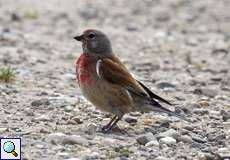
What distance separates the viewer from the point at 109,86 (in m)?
8.05

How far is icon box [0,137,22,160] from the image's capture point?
697cm

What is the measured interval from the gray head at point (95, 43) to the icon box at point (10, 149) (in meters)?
1.38

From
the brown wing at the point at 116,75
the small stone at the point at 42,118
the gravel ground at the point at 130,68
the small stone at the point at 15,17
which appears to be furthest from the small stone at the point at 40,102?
the small stone at the point at 15,17

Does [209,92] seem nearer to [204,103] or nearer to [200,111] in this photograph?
[204,103]

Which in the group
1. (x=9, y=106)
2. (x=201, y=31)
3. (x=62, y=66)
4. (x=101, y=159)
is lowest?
(x=101, y=159)

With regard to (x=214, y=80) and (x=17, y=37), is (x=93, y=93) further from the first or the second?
(x=17, y=37)

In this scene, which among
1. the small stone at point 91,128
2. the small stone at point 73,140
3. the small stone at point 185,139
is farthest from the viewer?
→ the small stone at point 91,128

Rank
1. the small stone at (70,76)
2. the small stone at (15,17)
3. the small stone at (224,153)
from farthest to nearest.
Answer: the small stone at (15,17) → the small stone at (70,76) → the small stone at (224,153)

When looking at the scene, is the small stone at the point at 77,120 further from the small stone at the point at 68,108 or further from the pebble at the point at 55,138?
the pebble at the point at 55,138

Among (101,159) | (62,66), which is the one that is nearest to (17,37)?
(62,66)

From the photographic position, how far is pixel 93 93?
7.97 m

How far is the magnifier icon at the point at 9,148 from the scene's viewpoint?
703 centimetres

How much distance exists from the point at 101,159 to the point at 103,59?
1.45 metres

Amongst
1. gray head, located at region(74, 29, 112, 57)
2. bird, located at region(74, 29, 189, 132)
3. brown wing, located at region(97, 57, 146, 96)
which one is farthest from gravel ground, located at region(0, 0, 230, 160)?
gray head, located at region(74, 29, 112, 57)
